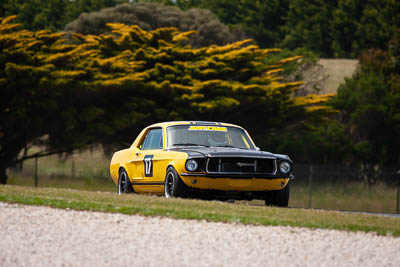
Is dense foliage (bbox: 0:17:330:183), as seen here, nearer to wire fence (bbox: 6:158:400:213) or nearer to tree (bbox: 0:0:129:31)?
wire fence (bbox: 6:158:400:213)

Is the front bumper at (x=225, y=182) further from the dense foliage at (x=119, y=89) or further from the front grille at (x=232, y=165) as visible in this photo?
the dense foliage at (x=119, y=89)

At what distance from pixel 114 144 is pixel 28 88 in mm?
6224

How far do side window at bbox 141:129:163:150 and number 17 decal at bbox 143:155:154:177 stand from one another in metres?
0.32

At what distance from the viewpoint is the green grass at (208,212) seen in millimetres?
10875

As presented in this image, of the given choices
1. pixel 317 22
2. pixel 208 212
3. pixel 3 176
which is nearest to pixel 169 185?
pixel 208 212

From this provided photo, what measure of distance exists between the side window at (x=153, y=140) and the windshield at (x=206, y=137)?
283 millimetres

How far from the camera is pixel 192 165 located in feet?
44.7

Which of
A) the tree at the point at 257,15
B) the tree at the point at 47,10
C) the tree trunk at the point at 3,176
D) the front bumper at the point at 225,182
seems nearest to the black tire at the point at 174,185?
the front bumper at the point at 225,182

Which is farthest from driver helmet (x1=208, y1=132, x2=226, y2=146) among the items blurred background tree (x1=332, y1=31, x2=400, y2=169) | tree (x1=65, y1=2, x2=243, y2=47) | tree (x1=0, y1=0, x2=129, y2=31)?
tree (x1=0, y1=0, x2=129, y2=31)

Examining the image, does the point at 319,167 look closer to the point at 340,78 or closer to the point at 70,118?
the point at 70,118

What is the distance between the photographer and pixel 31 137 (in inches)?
1340

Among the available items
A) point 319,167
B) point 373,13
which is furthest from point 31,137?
point 373,13

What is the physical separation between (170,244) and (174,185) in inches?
189

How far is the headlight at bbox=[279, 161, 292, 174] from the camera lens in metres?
14.1
